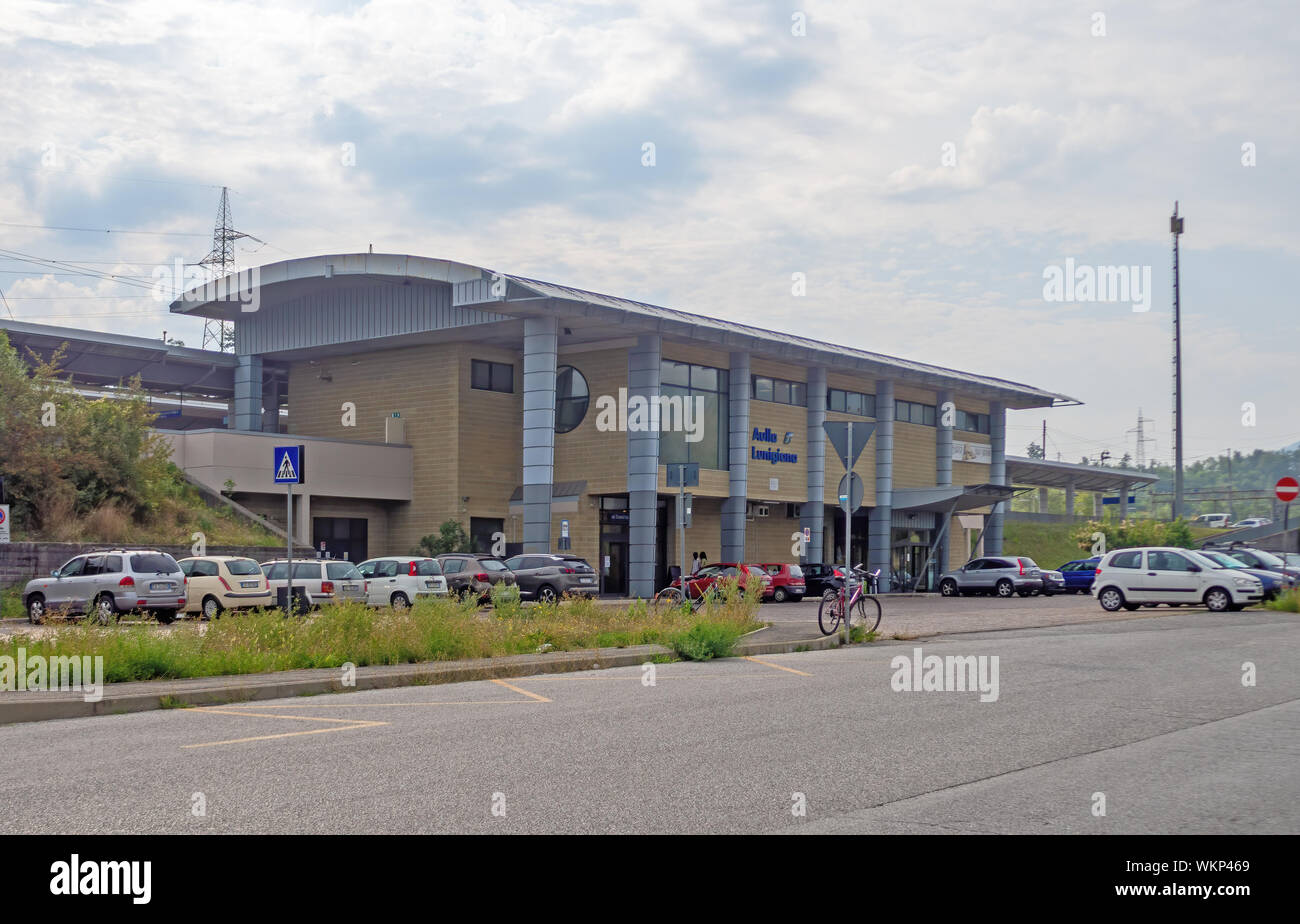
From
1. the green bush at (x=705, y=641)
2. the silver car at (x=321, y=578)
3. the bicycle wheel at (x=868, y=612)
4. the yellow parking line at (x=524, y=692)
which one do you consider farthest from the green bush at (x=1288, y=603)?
the yellow parking line at (x=524, y=692)

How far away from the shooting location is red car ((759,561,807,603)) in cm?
4375

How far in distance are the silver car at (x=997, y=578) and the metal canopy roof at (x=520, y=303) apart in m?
9.18

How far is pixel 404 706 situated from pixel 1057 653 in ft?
33.2

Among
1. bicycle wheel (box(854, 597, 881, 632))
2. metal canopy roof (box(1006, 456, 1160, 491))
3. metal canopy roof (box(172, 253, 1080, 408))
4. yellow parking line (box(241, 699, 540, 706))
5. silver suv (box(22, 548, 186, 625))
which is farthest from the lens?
metal canopy roof (box(1006, 456, 1160, 491))

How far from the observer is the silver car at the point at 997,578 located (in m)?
50.0

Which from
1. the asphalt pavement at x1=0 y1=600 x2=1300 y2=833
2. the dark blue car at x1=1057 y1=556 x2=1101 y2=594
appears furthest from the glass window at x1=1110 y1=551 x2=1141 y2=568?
the dark blue car at x1=1057 y1=556 x2=1101 y2=594

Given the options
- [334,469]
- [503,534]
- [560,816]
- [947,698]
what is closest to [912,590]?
[503,534]

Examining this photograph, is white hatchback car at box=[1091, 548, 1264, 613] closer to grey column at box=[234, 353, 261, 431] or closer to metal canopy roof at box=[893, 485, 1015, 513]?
metal canopy roof at box=[893, 485, 1015, 513]

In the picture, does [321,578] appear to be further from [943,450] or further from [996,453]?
[996,453]

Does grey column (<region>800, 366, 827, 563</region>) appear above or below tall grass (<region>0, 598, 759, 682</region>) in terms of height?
above

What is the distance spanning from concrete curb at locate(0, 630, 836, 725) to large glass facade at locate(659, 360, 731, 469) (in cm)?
2664
